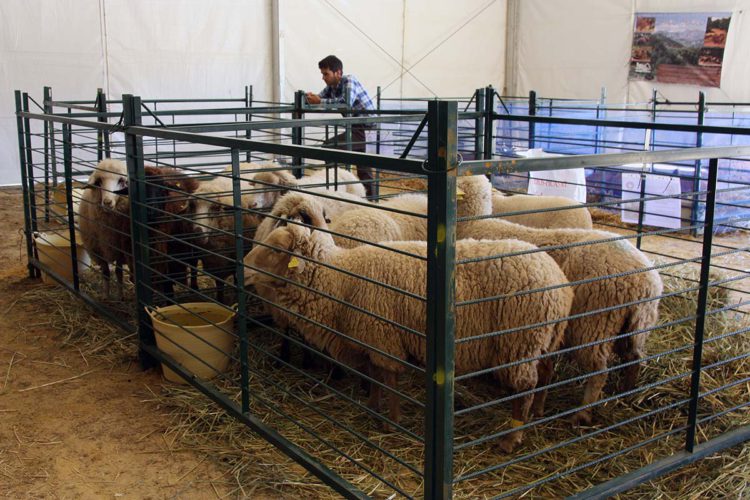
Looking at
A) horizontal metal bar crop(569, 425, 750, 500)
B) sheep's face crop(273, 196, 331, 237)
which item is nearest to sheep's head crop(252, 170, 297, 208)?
sheep's face crop(273, 196, 331, 237)

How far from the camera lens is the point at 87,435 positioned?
→ 391 cm

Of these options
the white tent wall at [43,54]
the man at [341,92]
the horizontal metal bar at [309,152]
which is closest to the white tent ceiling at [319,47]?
the white tent wall at [43,54]

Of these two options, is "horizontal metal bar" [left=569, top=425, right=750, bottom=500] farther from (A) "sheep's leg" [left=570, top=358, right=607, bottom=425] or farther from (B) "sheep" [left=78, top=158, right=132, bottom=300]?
(B) "sheep" [left=78, top=158, right=132, bottom=300]

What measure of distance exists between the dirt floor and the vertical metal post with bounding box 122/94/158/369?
0.39m

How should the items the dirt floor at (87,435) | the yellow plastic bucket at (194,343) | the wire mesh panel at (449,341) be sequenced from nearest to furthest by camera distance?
the wire mesh panel at (449,341) < the dirt floor at (87,435) < the yellow plastic bucket at (194,343)

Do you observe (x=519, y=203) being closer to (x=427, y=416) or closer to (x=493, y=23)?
(x=427, y=416)

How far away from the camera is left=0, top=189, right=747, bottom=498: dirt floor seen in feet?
11.1

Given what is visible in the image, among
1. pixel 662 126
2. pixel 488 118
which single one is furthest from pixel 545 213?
pixel 662 126

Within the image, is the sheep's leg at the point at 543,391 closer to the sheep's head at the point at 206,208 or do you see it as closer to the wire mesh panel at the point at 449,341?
the wire mesh panel at the point at 449,341

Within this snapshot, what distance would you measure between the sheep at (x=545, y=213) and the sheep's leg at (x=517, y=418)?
210 centimetres

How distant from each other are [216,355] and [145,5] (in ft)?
29.8

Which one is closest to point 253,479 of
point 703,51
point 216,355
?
point 216,355

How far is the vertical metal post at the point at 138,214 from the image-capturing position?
14.1 ft

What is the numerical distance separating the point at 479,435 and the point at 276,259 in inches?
56.2
